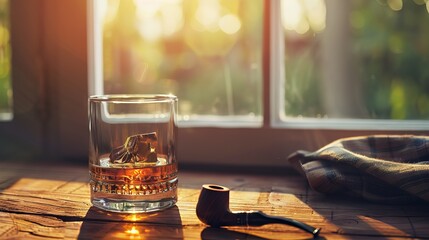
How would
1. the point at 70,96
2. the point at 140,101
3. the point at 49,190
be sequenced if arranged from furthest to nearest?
the point at 70,96 < the point at 49,190 < the point at 140,101

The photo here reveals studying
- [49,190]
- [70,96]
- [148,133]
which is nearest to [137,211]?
[148,133]

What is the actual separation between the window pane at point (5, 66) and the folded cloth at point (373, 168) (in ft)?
2.01

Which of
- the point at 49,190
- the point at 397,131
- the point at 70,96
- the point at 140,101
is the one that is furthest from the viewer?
the point at 70,96

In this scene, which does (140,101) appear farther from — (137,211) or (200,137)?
(200,137)

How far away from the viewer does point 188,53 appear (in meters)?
1.12

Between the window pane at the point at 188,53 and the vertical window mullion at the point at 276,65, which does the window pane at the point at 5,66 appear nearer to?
the window pane at the point at 188,53

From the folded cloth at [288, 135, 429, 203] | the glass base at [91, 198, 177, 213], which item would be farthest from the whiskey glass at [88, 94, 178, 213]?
the folded cloth at [288, 135, 429, 203]

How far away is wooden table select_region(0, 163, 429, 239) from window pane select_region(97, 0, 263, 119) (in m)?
0.23

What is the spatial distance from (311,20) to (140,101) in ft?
1.50

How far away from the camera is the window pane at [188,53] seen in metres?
1.05

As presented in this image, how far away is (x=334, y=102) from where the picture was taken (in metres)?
1.06

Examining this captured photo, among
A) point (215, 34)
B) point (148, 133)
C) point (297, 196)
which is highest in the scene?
point (215, 34)

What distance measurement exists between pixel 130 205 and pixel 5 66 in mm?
591

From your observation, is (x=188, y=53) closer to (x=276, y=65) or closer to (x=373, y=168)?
(x=276, y=65)
